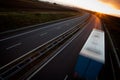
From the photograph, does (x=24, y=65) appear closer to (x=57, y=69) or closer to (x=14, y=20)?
(x=57, y=69)

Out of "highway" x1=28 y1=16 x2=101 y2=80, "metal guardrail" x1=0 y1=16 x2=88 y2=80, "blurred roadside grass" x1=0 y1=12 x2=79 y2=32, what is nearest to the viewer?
"metal guardrail" x1=0 y1=16 x2=88 y2=80

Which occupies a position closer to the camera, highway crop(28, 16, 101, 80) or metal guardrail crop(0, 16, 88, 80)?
metal guardrail crop(0, 16, 88, 80)

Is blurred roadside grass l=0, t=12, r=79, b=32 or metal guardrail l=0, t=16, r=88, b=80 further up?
metal guardrail l=0, t=16, r=88, b=80

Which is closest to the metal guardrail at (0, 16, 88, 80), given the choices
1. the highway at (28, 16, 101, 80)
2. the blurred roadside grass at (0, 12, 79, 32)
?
the highway at (28, 16, 101, 80)

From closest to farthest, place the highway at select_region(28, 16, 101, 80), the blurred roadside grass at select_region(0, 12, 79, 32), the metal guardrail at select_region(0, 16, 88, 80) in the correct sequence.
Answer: the metal guardrail at select_region(0, 16, 88, 80)
the highway at select_region(28, 16, 101, 80)
the blurred roadside grass at select_region(0, 12, 79, 32)

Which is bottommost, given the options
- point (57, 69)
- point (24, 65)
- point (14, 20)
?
point (14, 20)

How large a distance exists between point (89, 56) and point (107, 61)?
32.5 ft

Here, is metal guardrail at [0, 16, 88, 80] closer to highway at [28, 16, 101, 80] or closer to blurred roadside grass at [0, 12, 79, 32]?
highway at [28, 16, 101, 80]

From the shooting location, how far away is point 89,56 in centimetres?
1196

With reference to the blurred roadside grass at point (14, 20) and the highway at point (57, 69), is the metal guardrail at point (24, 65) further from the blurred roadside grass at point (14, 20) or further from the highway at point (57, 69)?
the blurred roadside grass at point (14, 20)

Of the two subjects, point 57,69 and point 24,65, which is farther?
point 57,69

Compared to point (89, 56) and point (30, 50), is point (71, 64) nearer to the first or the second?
point (89, 56)

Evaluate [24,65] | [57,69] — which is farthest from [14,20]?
[57,69]

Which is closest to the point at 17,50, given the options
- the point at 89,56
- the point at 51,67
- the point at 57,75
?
the point at 51,67
